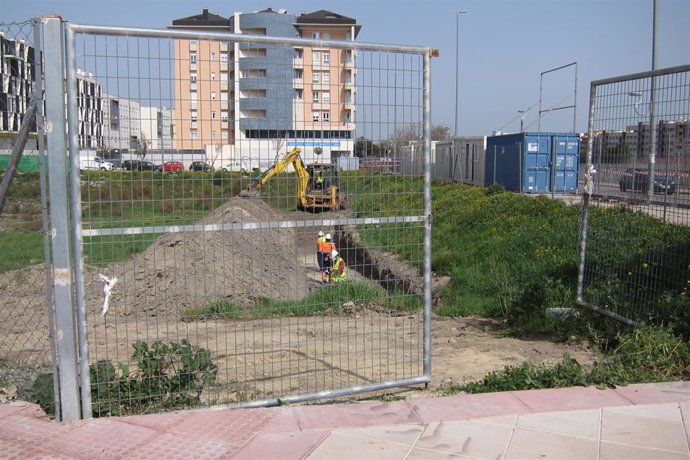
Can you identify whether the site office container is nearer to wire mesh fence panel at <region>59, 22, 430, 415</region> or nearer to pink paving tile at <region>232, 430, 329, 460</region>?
wire mesh fence panel at <region>59, 22, 430, 415</region>

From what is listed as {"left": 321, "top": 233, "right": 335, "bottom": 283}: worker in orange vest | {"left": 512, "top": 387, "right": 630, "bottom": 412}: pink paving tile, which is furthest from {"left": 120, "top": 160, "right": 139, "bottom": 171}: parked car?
{"left": 321, "top": 233, "right": 335, "bottom": 283}: worker in orange vest

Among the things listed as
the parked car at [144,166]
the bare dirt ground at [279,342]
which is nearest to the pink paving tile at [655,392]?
the bare dirt ground at [279,342]

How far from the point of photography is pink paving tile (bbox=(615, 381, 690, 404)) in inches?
205

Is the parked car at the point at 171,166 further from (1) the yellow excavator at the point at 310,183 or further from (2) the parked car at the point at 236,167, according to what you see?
(1) the yellow excavator at the point at 310,183

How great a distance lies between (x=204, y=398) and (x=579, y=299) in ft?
14.9

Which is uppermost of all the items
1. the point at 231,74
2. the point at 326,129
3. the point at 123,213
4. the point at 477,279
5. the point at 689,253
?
the point at 231,74

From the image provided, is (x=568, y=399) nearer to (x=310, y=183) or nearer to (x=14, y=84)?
(x=310, y=183)

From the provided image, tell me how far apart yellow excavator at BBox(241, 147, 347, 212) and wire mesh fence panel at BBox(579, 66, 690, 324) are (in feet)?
10.7

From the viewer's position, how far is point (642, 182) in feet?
23.5

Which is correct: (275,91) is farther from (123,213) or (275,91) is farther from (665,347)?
(665,347)

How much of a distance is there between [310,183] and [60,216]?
6.33 ft

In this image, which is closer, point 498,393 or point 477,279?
point 498,393

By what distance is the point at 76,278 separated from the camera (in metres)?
4.57

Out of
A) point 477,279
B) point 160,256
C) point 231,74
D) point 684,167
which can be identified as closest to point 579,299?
point 684,167
